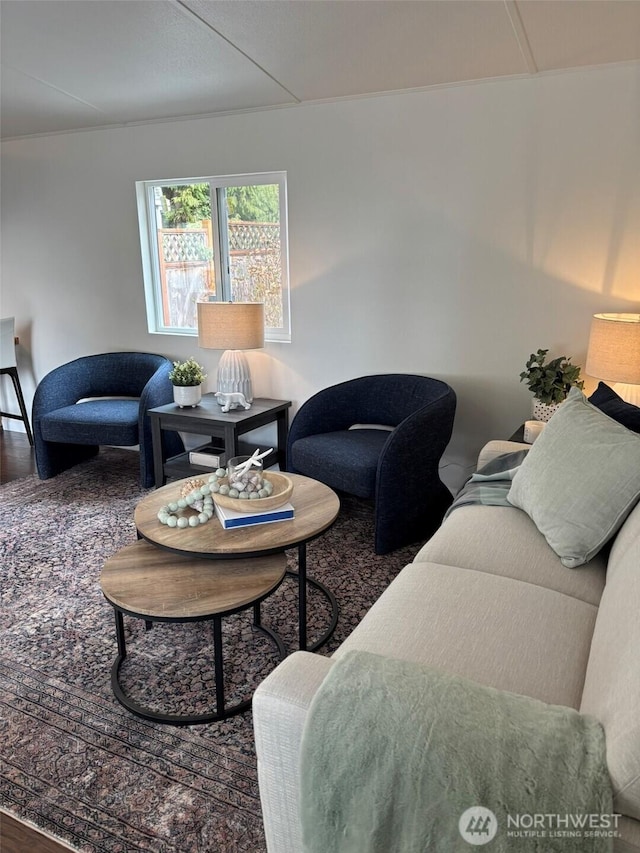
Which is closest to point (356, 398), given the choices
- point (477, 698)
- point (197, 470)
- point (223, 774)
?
point (197, 470)

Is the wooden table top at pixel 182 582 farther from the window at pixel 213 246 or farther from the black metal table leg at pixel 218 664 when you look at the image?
the window at pixel 213 246

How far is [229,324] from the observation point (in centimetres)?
342

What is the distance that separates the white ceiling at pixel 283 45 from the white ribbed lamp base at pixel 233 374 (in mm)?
1424

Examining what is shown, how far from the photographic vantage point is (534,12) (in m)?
2.34

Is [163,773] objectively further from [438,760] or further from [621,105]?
[621,105]

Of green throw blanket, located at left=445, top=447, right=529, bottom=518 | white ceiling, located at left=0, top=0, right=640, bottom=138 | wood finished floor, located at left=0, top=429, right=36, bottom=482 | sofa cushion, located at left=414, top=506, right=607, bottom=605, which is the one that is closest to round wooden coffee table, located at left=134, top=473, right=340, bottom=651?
sofa cushion, located at left=414, top=506, right=607, bottom=605

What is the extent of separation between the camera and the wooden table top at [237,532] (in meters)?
1.88

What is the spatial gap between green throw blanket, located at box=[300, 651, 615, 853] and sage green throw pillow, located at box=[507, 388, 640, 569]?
80 centimetres

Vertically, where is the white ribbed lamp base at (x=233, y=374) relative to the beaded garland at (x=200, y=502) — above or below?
above

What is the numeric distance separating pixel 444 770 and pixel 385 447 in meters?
1.87

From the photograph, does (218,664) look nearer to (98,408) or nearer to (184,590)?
(184,590)

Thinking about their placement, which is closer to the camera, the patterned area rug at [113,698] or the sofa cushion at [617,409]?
the patterned area rug at [113,698]

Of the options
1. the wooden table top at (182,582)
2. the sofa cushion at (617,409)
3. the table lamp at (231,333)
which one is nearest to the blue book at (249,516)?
the wooden table top at (182,582)

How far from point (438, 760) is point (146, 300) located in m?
3.71
